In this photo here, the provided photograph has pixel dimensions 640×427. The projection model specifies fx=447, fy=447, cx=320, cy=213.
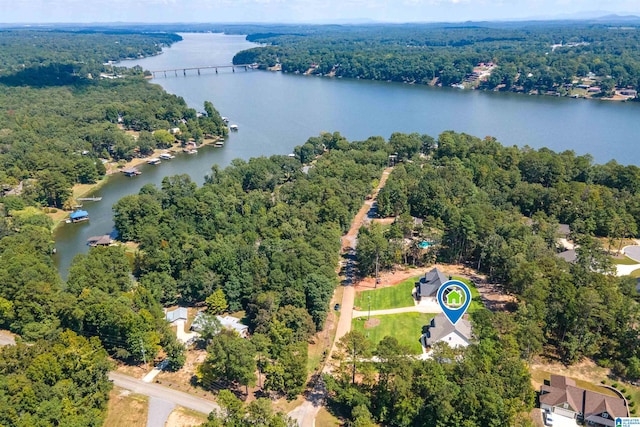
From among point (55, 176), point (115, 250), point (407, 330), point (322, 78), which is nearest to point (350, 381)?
point (407, 330)

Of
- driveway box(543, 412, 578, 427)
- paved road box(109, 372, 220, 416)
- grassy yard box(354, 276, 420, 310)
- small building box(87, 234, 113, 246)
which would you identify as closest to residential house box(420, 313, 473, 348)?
grassy yard box(354, 276, 420, 310)

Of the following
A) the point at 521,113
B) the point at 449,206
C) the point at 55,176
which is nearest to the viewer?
the point at 449,206

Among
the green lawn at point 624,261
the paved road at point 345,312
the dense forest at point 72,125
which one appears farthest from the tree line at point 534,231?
the dense forest at point 72,125

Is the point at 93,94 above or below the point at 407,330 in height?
above

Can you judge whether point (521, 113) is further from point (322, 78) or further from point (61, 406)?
point (61, 406)

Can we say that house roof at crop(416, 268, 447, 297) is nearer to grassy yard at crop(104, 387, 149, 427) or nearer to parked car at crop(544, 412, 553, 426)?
parked car at crop(544, 412, 553, 426)

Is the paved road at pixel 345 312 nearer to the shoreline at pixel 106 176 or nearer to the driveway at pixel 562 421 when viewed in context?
the driveway at pixel 562 421
